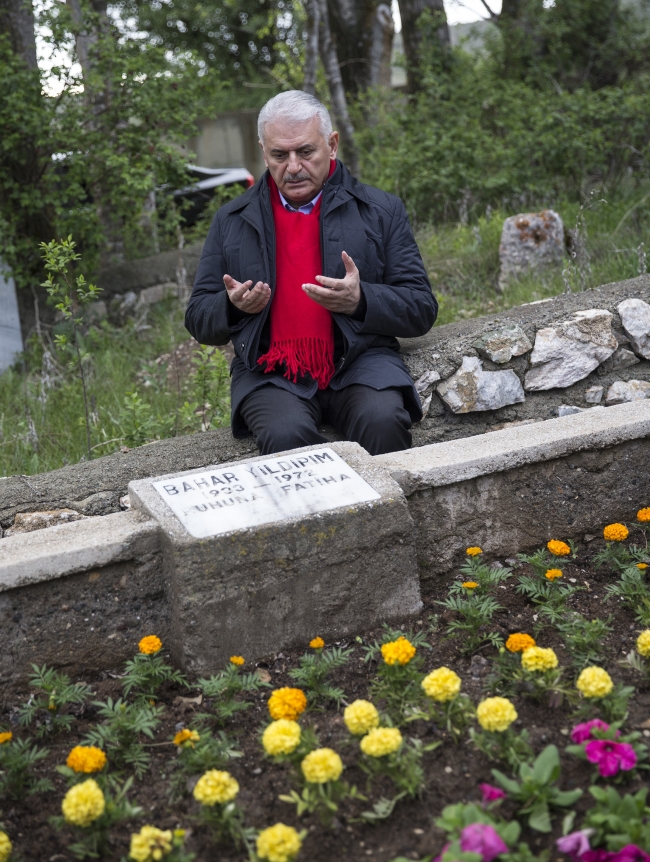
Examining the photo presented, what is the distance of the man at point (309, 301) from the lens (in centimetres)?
288

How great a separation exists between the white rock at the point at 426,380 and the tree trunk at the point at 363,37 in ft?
19.6

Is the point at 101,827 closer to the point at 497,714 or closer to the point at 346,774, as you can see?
the point at 346,774

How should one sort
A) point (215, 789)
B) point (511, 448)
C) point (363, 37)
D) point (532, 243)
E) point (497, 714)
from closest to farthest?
point (215, 789), point (497, 714), point (511, 448), point (532, 243), point (363, 37)

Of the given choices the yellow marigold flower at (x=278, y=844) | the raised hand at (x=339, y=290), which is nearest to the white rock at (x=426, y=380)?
the raised hand at (x=339, y=290)

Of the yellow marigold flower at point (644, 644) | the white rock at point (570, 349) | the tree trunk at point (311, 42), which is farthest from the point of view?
the tree trunk at point (311, 42)

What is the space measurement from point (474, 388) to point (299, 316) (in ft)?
2.77

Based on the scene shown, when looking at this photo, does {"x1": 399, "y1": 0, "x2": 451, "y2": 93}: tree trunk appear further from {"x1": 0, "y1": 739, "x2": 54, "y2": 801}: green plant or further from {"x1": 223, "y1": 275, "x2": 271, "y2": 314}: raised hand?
{"x1": 0, "y1": 739, "x2": 54, "y2": 801}: green plant

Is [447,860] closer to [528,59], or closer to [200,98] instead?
[200,98]

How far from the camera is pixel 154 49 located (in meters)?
5.81

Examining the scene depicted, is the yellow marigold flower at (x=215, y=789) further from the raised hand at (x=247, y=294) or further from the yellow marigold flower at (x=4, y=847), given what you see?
the raised hand at (x=247, y=294)

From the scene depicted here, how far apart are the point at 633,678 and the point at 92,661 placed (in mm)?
1309

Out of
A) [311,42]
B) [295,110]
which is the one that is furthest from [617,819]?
[311,42]

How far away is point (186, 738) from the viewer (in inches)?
71.0

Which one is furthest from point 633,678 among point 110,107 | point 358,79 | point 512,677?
point 358,79
